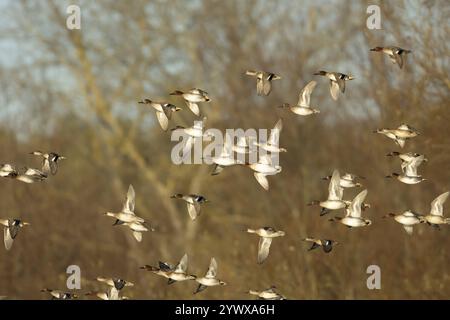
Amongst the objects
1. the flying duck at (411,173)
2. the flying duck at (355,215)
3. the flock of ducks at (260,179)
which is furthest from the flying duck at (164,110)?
the flying duck at (411,173)

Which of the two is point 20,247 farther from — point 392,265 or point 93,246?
point 392,265

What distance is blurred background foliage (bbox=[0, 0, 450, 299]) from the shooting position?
23578mm

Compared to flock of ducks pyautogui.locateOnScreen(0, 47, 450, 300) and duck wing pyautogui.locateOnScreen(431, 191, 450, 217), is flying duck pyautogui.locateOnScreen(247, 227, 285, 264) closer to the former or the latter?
flock of ducks pyautogui.locateOnScreen(0, 47, 450, 300)

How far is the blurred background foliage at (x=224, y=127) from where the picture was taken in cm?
2358

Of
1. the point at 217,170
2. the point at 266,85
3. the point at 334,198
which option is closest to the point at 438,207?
the point at 334,198

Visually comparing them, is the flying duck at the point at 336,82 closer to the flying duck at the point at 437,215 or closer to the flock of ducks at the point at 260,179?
the flock of ducks at the point at 260,179

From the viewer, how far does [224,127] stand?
36.8m

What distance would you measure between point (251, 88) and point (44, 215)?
7.48 m

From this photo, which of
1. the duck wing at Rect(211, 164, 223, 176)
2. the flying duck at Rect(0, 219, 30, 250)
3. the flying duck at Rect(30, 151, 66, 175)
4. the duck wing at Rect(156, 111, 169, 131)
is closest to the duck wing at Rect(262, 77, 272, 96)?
the duck wing at Rect(211, 164, 223, 176)

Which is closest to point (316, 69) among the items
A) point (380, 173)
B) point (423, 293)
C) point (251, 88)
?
point (251, 88)

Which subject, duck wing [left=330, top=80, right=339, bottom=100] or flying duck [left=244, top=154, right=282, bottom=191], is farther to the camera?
duck wing [left=330, top=80, right=339, bottom=100]

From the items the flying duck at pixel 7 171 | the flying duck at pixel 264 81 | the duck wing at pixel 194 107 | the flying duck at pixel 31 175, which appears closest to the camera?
the flying duck at pixel 7 171
